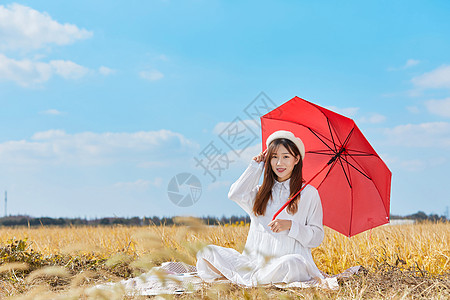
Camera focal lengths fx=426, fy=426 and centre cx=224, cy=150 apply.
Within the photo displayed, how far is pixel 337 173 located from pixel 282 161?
2.99 ft

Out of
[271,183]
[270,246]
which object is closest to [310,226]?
[270,246]

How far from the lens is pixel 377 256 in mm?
5324

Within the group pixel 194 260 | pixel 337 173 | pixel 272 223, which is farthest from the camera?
pixel 194 260

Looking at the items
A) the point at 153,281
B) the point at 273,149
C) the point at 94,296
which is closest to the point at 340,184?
the point at 273,149

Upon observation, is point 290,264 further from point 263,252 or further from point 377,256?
point 377,256

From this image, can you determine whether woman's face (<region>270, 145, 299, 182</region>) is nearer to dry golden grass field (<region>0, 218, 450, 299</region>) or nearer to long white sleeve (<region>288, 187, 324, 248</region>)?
long white sleeve (<region>288, 187, 324, 248</region>)

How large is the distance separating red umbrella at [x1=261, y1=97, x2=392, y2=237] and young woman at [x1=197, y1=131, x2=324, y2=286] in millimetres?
464

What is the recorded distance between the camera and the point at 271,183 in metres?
4.22

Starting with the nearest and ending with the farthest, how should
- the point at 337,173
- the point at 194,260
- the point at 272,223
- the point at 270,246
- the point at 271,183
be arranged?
the point at 272,223
the point at 270,246
the point at 271,183
the point at 337,173
the point at 194,260

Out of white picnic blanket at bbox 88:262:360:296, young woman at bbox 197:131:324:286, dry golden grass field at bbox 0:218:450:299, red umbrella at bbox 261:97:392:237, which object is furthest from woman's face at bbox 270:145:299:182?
white picnic blanket at bbox 88:262:360:296

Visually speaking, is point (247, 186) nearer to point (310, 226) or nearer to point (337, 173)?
point (310, 226)

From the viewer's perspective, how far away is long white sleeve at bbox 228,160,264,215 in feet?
13.9

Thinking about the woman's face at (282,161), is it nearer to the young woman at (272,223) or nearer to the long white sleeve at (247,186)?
the young woman at (272,223)

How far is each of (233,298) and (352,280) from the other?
1.26 meters
